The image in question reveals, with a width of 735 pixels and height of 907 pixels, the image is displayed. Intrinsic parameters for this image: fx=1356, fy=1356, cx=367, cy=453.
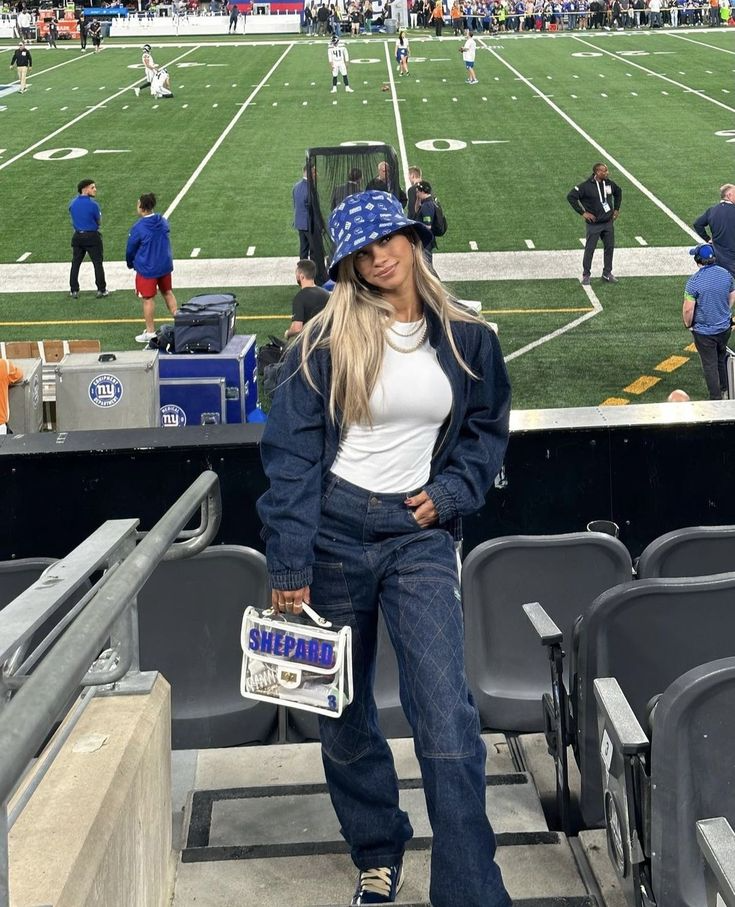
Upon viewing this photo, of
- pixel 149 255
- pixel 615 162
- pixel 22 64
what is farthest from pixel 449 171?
pixel 22 64

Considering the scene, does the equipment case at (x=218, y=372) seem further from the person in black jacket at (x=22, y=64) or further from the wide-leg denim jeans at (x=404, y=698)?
the person in black jacket at (x=22, y=64)

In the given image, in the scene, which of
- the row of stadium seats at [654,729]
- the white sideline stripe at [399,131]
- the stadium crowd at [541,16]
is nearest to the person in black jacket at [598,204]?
the white sideline stripe at [399,131]

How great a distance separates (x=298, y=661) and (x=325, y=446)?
549mm

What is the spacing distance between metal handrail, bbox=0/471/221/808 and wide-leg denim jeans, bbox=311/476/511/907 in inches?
18.7

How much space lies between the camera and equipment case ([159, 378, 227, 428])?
1151 cm

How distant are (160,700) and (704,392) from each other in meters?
11.0

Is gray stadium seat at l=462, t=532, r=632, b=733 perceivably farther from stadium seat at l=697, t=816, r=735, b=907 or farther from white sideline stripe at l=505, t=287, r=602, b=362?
white sideline stripe at l=505, t=287, r=602, b=362

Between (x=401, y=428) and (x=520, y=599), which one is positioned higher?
(x=401, y=428)

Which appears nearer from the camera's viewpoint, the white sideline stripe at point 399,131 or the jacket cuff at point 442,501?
the jacket cuff at point 442,501

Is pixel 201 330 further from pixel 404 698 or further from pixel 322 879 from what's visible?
pixel 404 698

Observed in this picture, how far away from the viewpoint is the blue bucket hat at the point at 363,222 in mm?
3402

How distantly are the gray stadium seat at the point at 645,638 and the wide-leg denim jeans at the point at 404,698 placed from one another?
0.54m

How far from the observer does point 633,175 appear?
28062mm

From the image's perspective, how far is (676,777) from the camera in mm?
3057
